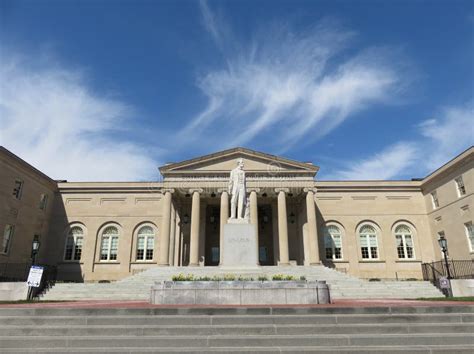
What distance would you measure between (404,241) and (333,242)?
24.9ft

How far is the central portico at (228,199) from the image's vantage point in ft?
107

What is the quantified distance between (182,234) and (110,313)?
96.2 feet

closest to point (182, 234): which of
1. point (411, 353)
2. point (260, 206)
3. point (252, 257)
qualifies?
point (260, 206)

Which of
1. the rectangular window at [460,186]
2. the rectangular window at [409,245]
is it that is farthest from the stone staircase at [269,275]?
the rectangular window at [409,245]

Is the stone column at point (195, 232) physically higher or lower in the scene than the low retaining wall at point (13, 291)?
higher

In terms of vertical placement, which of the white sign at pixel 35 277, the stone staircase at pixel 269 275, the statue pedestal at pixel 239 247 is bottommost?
the stone staircase at pixel 269 275

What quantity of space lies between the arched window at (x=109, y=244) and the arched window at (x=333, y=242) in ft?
74.3

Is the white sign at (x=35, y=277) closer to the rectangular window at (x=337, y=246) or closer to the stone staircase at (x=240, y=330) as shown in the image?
the stone staircase at (x=240, y=330)

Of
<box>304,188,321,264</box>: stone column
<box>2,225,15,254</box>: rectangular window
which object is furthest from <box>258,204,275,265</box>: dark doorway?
<box>2,225,15,254</box>: rectangular window

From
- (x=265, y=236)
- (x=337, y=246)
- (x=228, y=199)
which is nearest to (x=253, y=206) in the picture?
(x=228, y=199)

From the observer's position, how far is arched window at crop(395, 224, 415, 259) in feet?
120

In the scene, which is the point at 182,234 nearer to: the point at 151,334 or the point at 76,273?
the point at 76,273

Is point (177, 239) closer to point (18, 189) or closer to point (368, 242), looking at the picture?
point (18, 189)

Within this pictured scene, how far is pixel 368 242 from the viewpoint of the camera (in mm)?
37062
